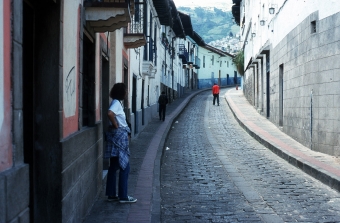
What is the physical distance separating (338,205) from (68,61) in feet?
14.3

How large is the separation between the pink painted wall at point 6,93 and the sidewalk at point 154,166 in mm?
3197

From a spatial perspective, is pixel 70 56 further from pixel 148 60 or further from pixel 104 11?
pixel 148 60

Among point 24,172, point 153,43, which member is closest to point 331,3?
point 24,172

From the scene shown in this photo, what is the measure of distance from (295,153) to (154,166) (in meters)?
3.65

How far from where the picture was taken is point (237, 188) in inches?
338

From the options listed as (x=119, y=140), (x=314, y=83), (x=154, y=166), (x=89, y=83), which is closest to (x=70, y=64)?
(x=119, y=140)

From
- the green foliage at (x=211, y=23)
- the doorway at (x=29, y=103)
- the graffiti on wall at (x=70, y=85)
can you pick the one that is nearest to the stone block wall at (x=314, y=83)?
the graffiti on wall at (x=70, y=85)

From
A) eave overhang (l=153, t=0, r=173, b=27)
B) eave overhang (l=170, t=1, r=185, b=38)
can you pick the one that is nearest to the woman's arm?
eave overhang (l=153, t=0, r=173, b=27)

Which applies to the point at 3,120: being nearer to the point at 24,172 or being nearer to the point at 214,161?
the point at 24,172

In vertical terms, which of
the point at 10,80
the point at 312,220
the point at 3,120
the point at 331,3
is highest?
the point at 331,3

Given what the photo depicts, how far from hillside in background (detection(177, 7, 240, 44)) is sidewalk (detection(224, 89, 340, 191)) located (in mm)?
135583

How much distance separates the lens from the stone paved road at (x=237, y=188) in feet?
22.0

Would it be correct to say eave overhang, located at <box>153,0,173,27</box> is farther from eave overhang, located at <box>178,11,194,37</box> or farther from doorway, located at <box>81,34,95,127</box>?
doorway, located at <box>81,34,95,127</box>

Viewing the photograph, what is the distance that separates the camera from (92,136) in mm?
6824
